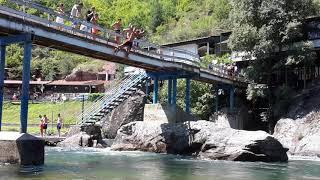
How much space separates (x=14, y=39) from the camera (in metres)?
20.9

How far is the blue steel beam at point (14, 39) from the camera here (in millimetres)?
20609

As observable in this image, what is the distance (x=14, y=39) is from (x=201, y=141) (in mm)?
13127

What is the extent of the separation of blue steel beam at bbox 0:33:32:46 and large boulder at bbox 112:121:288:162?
40.4ft

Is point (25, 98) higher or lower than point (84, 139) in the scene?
higher

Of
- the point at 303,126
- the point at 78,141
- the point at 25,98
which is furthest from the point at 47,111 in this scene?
the point at 25,98

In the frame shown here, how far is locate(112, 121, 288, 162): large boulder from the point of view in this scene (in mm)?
26234

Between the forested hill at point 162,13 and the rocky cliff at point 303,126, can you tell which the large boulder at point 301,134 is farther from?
the forested hill at point 162,13

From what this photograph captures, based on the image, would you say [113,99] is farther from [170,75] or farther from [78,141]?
[170,75]

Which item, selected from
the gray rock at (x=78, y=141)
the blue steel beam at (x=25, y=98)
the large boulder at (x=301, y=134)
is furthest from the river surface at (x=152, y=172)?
the gray rock at (x=78, y=141)

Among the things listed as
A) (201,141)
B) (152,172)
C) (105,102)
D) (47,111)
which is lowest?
(152,172)

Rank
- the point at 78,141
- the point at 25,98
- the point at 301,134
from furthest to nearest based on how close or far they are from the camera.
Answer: the point at 301,134 → the point at 78,141 → the point at 25,98

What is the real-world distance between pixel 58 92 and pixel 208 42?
31.0 m

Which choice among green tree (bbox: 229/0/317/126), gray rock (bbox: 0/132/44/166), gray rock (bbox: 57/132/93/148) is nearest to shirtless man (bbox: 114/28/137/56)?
gray rock (bbox: 57/132/93/148)

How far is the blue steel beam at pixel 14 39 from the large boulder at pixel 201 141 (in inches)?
484
